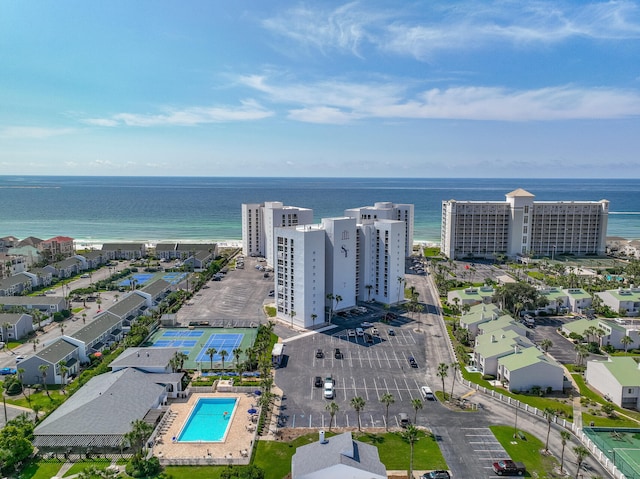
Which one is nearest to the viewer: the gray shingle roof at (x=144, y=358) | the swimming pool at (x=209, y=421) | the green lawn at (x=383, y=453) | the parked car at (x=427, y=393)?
the green lawn at (x=383, y=453)

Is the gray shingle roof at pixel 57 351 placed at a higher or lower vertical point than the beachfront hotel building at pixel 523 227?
lower

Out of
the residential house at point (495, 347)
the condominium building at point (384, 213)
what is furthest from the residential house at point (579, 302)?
the condominium building at point (384, 213)

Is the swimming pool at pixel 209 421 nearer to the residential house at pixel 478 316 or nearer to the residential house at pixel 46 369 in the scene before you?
the residential house at pixel 46 369

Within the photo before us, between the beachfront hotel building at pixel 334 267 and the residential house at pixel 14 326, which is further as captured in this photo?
the beachfront hotel building at pixel 334 267

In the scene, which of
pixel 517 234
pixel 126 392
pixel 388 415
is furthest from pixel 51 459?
pixel 517 234

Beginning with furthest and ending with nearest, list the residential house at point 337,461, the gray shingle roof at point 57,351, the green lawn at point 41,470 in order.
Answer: the gray shingle roof at point 57,351 < the green lawn at point 41,470 < the residential house at point 337,461

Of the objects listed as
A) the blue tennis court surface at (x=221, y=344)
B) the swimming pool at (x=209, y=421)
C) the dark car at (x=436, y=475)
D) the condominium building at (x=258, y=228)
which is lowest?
the swimming pool at (x=209, y=421)

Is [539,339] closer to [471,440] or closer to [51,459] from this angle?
[471,440]
